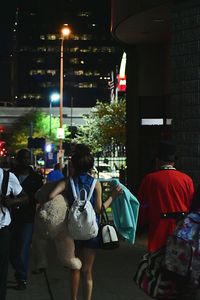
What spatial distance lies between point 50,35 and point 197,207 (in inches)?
6734

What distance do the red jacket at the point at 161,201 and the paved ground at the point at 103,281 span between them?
253 cm

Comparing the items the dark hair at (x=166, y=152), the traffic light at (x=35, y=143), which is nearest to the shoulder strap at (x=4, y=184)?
the dark hair at (x=166, y=152)

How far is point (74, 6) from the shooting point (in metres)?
182

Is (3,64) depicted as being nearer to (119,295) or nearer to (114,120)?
(114,120)

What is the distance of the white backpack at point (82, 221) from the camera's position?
5949mm

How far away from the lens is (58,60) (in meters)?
168

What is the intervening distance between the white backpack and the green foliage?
7069cm

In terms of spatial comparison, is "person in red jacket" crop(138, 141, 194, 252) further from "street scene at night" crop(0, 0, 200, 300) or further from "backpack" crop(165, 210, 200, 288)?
"backpack" crop(165, 210, 200, 288)

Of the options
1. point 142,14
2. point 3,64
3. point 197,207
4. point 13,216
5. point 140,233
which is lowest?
point 140,233

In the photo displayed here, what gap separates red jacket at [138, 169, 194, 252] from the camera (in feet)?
17.4

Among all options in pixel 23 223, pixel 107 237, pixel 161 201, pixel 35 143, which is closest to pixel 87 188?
pixel 107 237

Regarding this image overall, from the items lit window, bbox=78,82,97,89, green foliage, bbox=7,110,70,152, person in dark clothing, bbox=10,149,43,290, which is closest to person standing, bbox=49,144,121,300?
person in dark clothing, bbox=10,149,43,290

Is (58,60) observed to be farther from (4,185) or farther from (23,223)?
(4,185)

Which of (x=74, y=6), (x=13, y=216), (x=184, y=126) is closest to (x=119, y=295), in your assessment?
(x=13, y=216)
